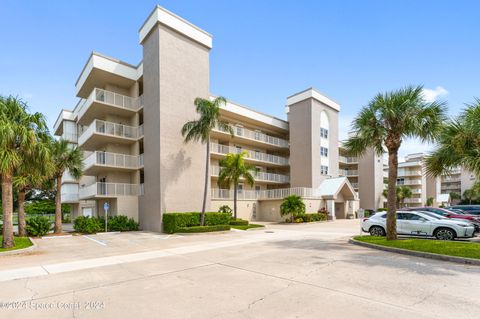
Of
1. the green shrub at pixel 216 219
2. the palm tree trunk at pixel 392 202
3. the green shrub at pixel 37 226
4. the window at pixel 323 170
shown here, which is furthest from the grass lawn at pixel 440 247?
the window at pixel 323 170

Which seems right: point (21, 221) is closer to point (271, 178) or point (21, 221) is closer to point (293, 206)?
point (293, 206)

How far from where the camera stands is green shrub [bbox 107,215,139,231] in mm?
24239

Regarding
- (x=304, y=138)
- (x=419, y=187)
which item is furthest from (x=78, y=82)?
(x=419, y=187)

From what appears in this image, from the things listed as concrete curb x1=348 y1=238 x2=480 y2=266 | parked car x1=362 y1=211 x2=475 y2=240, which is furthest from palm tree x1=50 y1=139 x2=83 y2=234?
parked car x1=362 y1=211 x2=475 y2=240

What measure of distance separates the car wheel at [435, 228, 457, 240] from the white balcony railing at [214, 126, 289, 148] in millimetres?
22387

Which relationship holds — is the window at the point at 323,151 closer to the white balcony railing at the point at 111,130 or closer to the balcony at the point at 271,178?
the balcony at the point at 271,178

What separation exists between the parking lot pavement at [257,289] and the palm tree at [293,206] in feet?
63.8

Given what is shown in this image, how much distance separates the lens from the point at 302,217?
3209 cm

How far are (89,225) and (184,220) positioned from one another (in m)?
7.53

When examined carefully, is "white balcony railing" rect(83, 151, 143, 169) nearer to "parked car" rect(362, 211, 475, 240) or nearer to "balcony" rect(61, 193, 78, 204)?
"balcony" rect(61, 193, 78, 204)

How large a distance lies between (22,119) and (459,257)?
67.9ft

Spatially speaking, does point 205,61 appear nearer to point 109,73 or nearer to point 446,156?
point 109,73

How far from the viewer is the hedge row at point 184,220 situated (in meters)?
22.4

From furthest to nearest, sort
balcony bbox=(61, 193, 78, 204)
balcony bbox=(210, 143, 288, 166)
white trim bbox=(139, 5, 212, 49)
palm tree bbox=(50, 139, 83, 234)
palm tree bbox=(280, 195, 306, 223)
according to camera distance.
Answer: balcony bbox=(61, 193, 78, 204)
balcony bbox=(210, 143, 288, 166)
palm tree bbox=(280, 195, 306, 223)
white trim bbox=(139, 5, 212, 49)
palm tree bbox=(50, 139, 83, 234)
